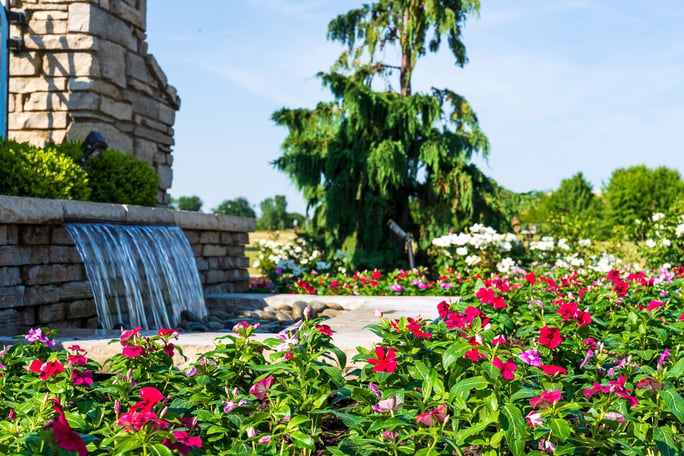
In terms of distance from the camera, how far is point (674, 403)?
238 cm

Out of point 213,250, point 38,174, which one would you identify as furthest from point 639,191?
point 38,174

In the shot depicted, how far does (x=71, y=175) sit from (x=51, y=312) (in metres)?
1.61

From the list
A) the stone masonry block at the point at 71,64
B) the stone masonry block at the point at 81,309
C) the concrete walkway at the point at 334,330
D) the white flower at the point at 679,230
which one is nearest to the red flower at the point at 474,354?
the concrete walkway at the point at 334,330

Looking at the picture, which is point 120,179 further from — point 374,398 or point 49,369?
point 374,398

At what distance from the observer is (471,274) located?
315 inches

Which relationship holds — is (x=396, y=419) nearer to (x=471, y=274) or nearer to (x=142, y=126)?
(x=471, y=274)

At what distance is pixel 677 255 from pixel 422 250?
374 centimetres

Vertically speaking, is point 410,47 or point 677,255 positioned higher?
point 410,47

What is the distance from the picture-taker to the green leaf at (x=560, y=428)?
Result: 6.77 ft

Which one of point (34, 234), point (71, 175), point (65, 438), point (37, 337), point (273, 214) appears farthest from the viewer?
point (273, 214)

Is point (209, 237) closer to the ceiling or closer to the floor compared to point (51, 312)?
closer to the ceiling

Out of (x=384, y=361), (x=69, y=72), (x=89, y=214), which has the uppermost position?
(x=69, y=72)

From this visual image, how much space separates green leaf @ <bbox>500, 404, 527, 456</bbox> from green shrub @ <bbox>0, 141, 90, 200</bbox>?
489cm

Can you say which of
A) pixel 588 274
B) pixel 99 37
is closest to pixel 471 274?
pixel 588 274
